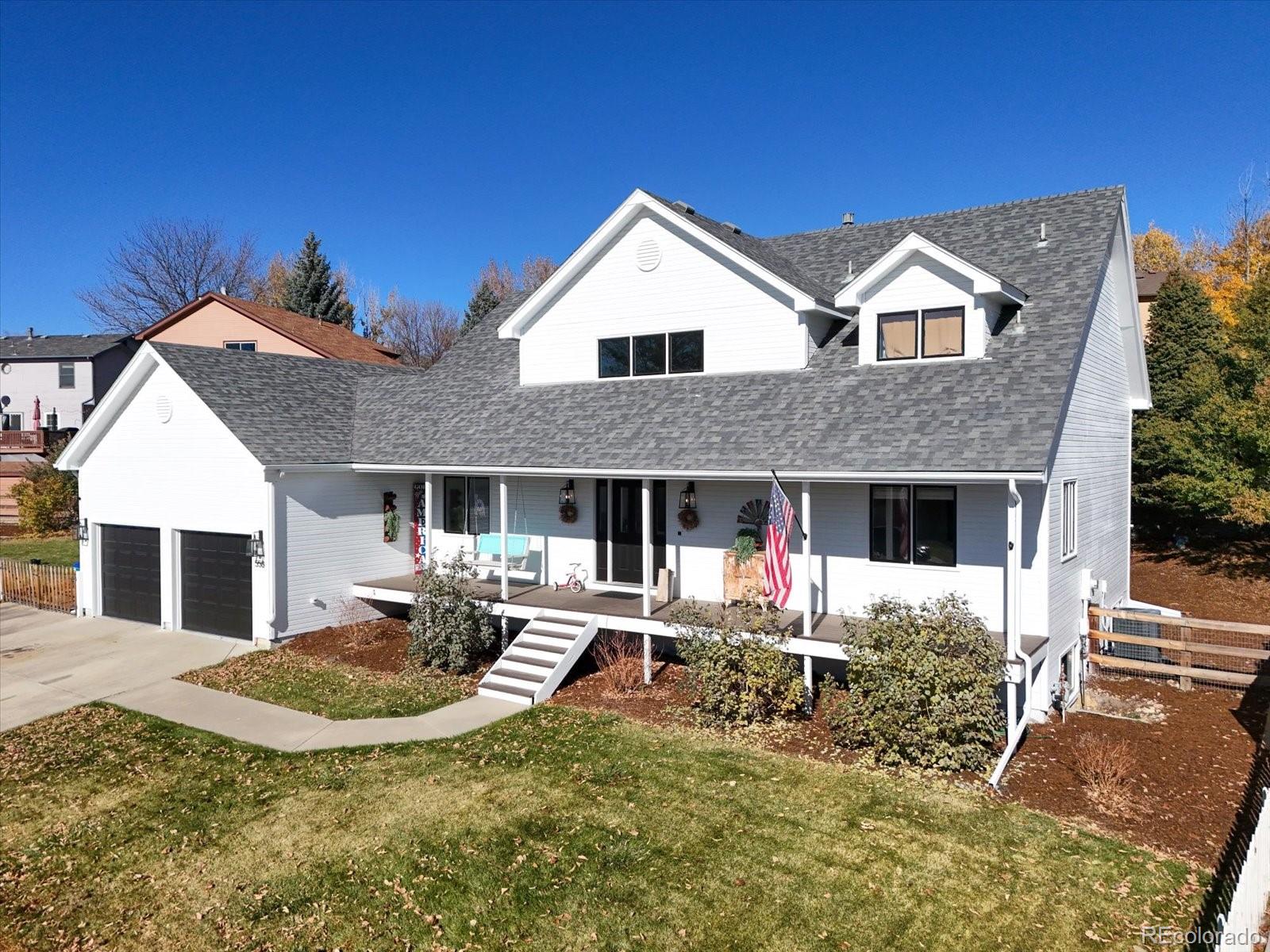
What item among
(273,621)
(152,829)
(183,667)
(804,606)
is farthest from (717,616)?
(183,667)

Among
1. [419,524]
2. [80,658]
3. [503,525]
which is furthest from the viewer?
[419,524]

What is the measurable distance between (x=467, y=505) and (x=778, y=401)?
7.81 meters

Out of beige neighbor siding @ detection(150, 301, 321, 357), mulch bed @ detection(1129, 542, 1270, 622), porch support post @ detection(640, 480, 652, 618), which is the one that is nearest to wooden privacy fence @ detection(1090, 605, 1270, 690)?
mulch bed @ detection(1129, 542, 1270, 622)

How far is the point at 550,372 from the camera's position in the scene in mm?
17562

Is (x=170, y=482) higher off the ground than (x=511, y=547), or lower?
higher

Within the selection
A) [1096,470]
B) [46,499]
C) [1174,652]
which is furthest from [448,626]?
[46,499]

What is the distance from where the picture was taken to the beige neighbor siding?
33041 millimetres

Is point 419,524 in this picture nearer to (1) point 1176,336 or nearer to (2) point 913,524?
(2) point 913,524

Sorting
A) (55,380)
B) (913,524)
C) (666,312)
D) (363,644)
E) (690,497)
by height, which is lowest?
(363,644)

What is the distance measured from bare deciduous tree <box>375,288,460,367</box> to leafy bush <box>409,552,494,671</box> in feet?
158

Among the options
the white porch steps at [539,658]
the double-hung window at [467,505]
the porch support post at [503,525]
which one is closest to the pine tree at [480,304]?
the double-hung window at [467,505]

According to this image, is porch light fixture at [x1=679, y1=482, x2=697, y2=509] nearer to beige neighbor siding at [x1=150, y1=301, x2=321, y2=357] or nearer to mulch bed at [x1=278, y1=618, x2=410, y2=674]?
mulch bed at [x1=278, y1=618, x2=410, y2=674]

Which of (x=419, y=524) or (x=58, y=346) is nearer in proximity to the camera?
(x=419, y=524)

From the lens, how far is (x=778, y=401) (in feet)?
45.3
